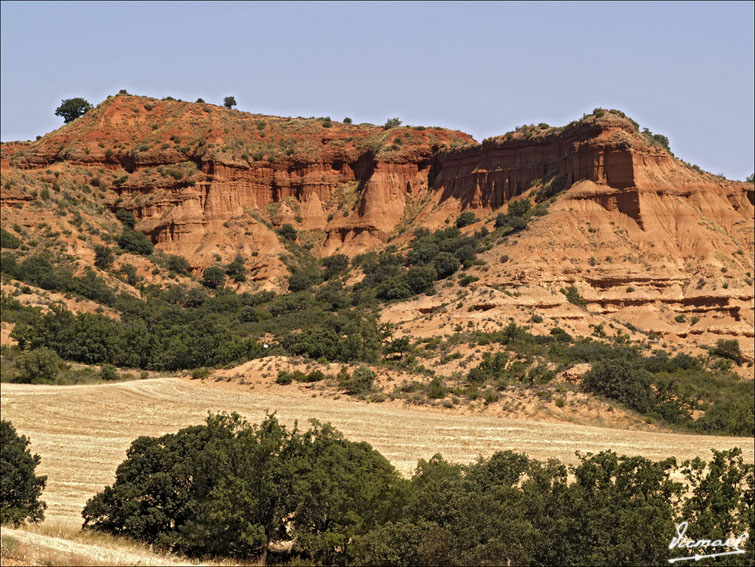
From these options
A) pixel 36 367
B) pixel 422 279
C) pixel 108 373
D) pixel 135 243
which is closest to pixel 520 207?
pixel 422 279

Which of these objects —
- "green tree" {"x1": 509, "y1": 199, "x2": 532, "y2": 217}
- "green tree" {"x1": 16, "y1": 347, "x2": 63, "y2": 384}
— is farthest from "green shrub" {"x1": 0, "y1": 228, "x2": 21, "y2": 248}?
"green tree" {"x1": 509, "y1": 199, "x2": 532, "y2": 217}

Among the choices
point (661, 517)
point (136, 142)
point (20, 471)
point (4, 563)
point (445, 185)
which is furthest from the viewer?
point (136, 142)

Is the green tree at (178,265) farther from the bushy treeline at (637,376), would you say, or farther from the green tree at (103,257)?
the bushy treeline at (637,376)

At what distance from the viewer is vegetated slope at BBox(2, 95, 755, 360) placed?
68.6m

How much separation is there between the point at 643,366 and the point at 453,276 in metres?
22.7

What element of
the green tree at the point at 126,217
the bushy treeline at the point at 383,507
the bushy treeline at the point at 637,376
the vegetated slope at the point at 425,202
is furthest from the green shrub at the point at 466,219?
the bushy treeline at the point at 383,507

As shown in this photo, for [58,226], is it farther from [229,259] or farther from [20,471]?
[20,471]

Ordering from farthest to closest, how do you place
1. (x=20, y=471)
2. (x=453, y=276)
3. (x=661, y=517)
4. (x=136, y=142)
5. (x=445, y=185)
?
(x=136, y=142) < (x=445, y=185) < (x=453, y=276) < (x=20, y=471) < (x=661, y=517)

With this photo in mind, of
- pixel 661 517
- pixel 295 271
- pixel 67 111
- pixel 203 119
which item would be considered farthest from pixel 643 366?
pixel 67 111

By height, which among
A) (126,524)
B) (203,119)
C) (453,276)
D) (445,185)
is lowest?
(126,524)

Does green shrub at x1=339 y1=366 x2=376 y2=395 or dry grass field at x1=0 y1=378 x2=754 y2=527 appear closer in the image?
dry grass field at x1=0 y1=378 x2=754 y2=527

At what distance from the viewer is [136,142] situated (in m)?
101

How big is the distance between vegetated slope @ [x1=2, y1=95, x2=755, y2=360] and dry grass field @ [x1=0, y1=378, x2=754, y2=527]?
17780 millimetres

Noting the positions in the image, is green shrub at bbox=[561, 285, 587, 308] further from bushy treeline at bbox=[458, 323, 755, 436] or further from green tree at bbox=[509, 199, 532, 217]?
green tree at bbox=[509, 199, 532, 217]
